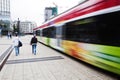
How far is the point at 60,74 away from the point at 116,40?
2.76 m

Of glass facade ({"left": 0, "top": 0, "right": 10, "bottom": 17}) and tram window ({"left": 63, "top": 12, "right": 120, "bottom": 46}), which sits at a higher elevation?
glass facade ({"left": 0, "top": 0, "right": 10, "bottom": 17})

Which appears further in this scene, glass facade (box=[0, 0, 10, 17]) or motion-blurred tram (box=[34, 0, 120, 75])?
glass facade (box=[0, 0, 10, 17])

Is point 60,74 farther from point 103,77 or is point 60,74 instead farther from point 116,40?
point 116,40

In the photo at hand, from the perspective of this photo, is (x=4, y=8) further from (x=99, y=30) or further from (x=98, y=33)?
(x=99, y=30)

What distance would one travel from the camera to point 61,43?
1878cm

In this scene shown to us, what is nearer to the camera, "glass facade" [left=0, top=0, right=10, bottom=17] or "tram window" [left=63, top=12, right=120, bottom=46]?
"tram window" [left=63, top=12, right=120, bottom=46]

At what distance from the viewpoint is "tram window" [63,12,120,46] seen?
8703 millimetres

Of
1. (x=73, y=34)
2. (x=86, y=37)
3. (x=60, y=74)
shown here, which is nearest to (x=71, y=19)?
(x=73, y=34)

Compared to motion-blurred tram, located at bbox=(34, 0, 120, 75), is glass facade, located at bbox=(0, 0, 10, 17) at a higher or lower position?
higher

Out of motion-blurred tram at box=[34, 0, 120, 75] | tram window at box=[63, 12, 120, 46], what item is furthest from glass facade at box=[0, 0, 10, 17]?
tram window at box=[63, 12, 120, 46]

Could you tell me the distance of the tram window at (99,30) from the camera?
28.6ft

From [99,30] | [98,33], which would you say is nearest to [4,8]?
[98,33]

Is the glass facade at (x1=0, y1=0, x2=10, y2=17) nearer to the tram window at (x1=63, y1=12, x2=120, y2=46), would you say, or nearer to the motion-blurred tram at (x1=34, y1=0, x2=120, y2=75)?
the motion-blurred tram at (x1=34, y1=0, x2=120, y2=75)

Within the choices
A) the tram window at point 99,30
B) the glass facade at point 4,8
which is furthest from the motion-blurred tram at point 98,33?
the glass facade at point 4,8
